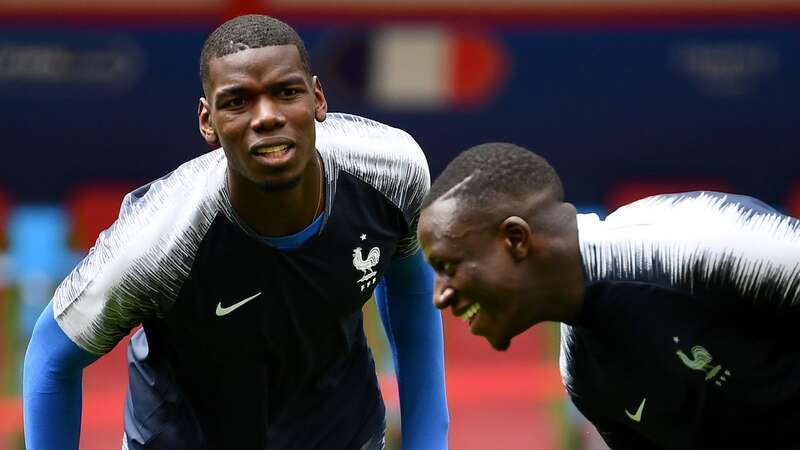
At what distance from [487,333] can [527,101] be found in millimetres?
4866

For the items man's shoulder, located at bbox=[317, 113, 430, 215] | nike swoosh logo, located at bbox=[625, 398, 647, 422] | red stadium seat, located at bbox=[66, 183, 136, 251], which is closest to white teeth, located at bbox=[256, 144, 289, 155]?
man's shoulder, located at bbox=[317, 113, 430, 215]

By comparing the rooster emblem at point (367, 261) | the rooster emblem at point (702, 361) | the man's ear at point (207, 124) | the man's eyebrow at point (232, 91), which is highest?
the man's eyebrow at point (232, 91)

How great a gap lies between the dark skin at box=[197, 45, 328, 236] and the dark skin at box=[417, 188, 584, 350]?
0.39 meters

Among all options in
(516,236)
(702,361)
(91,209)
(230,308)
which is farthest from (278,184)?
(91,209)

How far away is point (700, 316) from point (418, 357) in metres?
1.13

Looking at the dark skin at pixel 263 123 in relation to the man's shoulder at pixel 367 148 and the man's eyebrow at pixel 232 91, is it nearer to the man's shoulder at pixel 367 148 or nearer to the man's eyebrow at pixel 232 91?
the man's eyebrow at pixel 232 91

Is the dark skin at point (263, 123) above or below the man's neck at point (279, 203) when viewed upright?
above

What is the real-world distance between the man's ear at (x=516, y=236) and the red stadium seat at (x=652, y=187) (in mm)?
4976

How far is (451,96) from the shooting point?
793 cm

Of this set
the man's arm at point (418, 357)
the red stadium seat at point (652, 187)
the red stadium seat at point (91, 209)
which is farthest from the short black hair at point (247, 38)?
the red stadium seat at point (652, 187)

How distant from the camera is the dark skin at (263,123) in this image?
11.3 ft

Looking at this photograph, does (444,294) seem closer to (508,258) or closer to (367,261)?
(508,258)

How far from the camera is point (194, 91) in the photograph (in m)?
7.87

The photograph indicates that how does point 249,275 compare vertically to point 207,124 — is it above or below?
below
